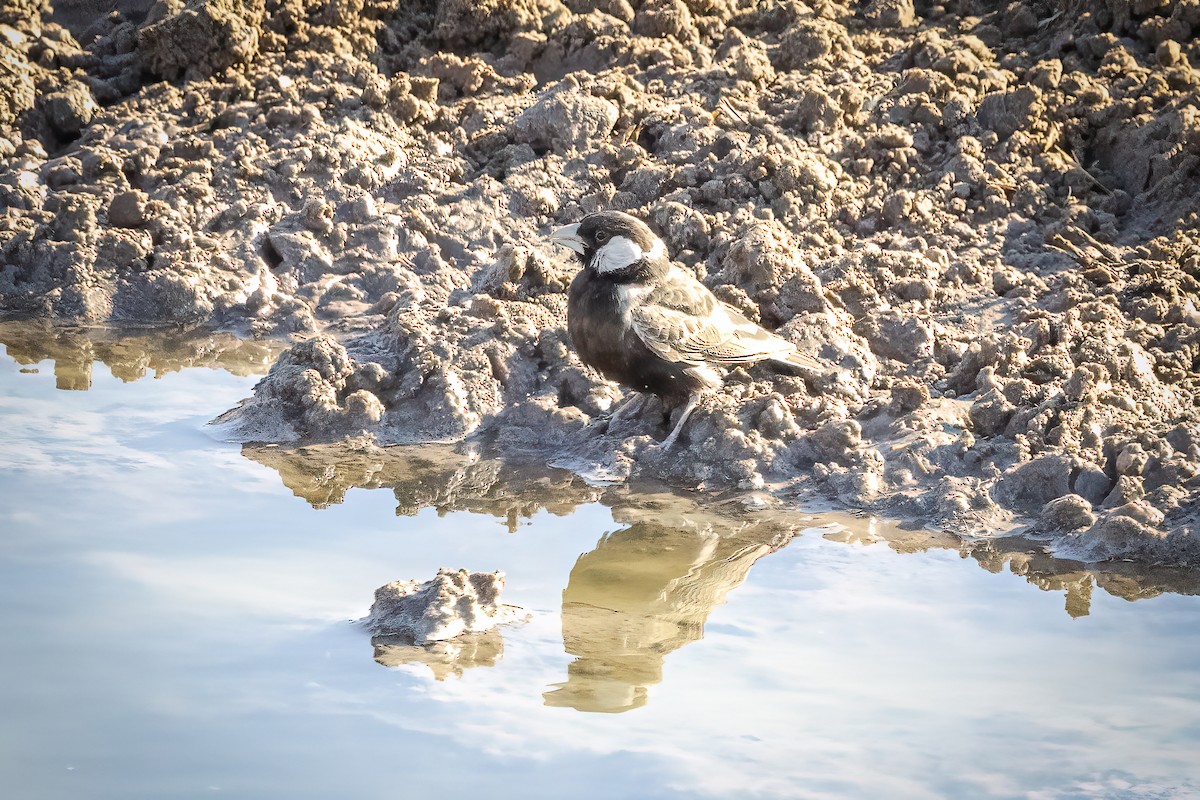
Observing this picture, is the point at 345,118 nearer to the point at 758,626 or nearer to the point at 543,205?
the point at 543,205

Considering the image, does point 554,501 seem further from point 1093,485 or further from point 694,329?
point 1093,485

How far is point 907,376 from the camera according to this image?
6797 millimetres

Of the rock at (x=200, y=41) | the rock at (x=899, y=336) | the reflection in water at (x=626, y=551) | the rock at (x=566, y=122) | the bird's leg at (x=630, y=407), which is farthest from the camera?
the rock at (x=200, y=41)

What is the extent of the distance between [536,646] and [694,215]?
410 cm

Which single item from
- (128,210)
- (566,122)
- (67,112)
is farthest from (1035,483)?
(67,112)

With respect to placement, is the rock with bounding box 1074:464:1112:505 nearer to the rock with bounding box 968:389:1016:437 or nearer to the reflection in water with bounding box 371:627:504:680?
the rock with bounding box 968:389:1016:437

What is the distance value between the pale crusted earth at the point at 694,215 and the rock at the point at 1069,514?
1cm

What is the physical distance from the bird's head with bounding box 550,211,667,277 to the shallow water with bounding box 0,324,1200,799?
1.15m

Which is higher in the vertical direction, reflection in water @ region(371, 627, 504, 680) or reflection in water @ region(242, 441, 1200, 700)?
reflection in water @ region(242, 441, 1200, 700)

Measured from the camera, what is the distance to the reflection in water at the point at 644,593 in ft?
13.6

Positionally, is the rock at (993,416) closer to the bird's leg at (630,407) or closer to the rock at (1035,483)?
the rock at (1035,483)

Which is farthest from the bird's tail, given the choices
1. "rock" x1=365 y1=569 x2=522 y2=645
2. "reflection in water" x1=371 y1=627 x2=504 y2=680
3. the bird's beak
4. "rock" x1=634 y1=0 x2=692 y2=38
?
"rock" x1=634 y1=0 x2=692 y2=38

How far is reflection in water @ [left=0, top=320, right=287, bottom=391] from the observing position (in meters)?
7.18

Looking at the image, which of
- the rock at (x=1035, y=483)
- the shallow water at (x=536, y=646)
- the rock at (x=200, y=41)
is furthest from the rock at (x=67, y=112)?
the rock at (x=1035, y=483)
